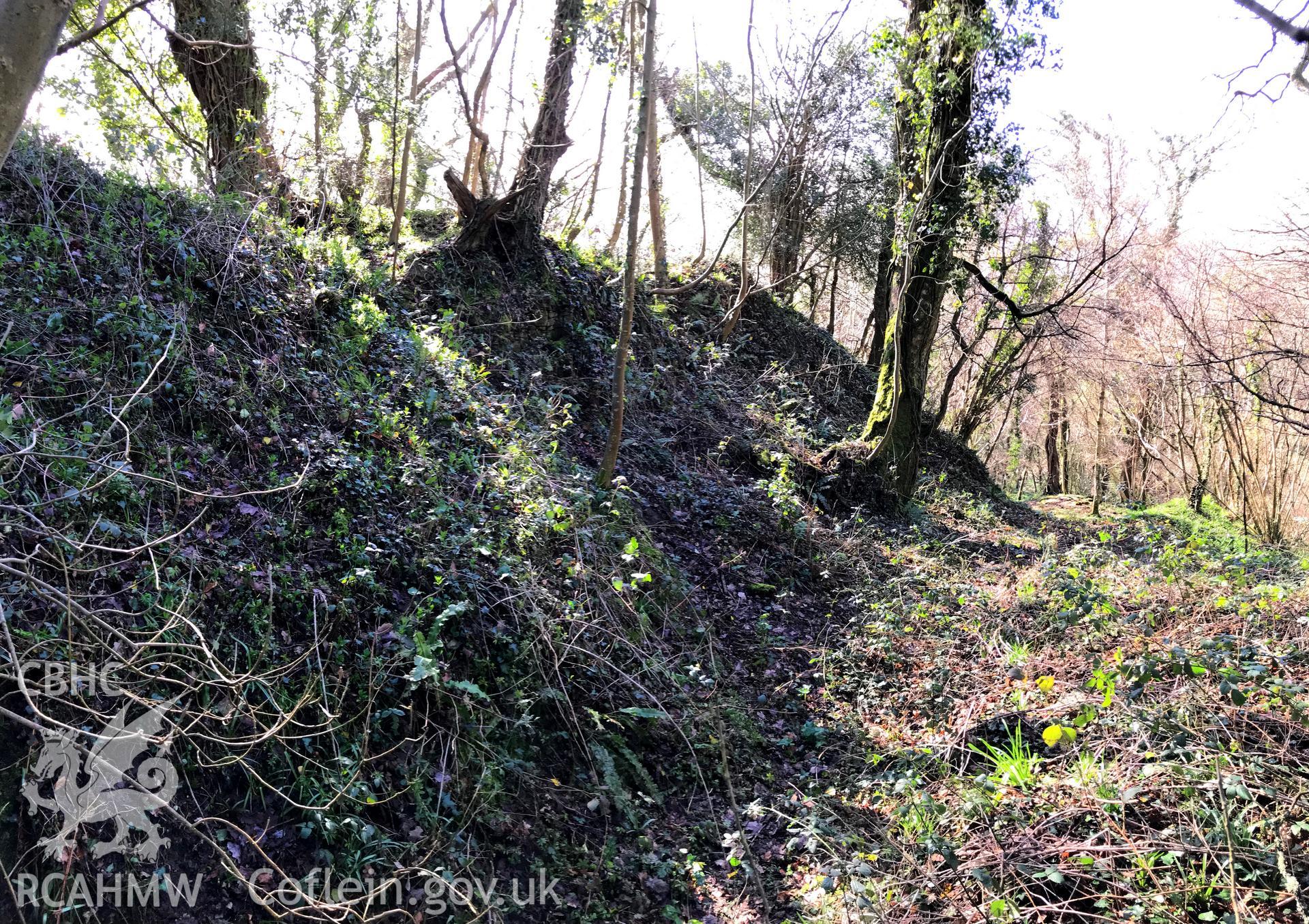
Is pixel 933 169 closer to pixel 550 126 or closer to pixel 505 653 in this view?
pixel 550 126

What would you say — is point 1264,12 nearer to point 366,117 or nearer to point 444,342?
point 444,342

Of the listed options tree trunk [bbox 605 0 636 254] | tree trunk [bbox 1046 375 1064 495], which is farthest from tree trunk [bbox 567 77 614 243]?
tree trunk [bbox 1046 375 1064 495]

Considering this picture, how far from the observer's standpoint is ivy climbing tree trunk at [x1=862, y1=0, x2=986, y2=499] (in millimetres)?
8531

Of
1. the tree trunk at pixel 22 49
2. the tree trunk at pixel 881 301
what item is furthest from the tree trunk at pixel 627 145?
the tree trunk at pixel 22 49

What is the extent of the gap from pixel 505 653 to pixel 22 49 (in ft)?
11.9

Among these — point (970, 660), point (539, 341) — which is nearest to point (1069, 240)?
point (539, 341)

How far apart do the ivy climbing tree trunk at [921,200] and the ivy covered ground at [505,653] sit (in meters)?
2.36

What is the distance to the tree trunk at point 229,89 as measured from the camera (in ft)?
25.6

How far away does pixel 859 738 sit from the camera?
4891 mm

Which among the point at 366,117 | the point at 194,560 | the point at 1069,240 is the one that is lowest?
the point at 194,560

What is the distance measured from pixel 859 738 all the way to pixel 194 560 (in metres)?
4.01

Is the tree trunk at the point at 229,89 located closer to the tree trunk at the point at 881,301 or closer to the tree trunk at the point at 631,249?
the tree trunk at the point at 631,249

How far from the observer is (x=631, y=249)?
658cm

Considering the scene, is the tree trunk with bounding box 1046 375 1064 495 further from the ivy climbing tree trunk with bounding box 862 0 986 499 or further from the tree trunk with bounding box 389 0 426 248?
the tree trunk with bounding box 389 0 426 248
